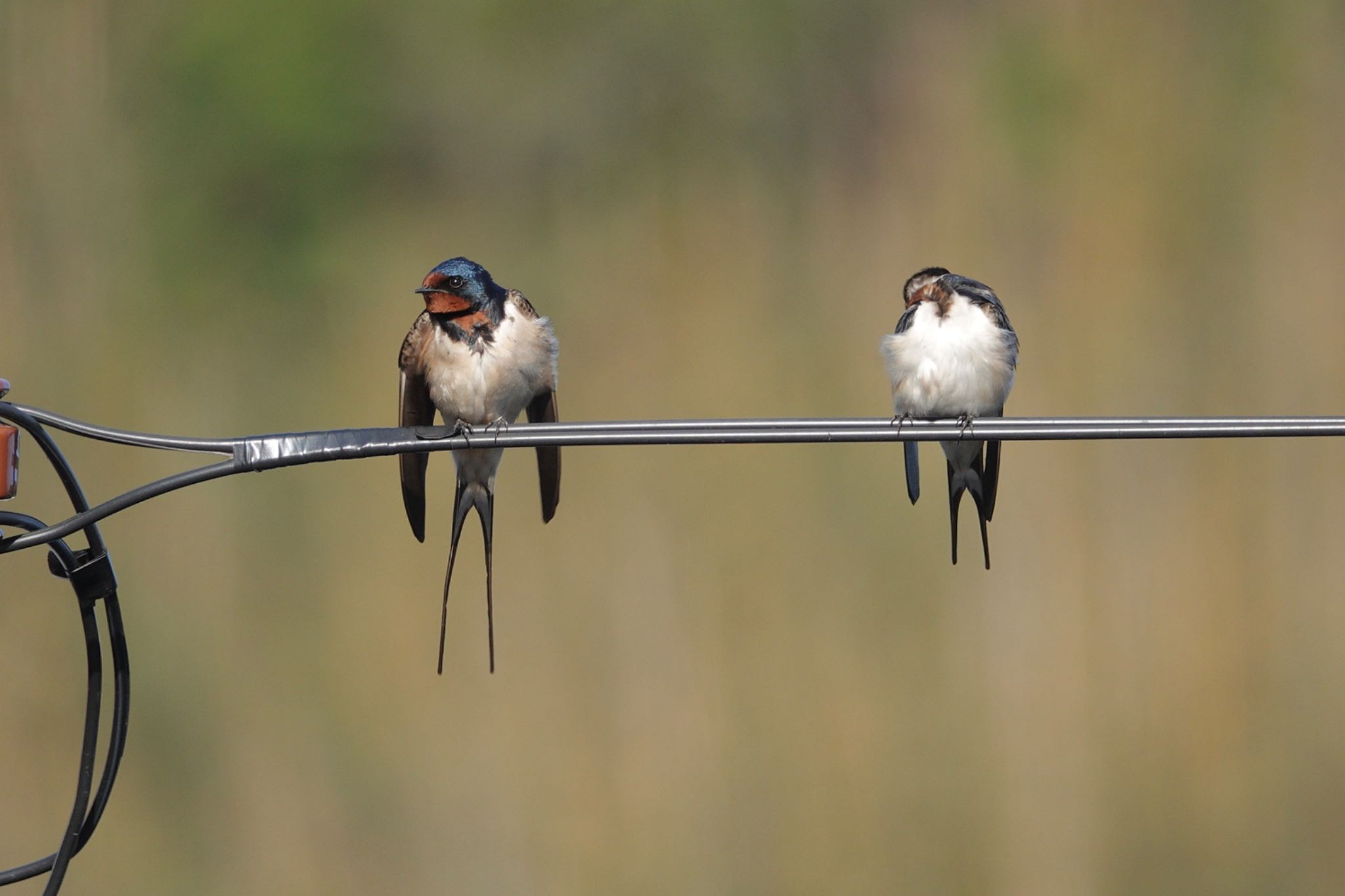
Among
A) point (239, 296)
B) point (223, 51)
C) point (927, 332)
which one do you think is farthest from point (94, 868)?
point (927, 332)

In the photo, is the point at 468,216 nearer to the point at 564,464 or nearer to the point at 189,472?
the point at 564,464

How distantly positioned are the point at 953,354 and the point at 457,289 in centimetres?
99

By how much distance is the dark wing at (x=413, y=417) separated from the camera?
7.94 ft

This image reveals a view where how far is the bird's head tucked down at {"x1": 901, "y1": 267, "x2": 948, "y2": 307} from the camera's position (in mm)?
2812

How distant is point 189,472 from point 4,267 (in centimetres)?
493

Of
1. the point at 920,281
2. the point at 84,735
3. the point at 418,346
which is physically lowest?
the point at 84,735

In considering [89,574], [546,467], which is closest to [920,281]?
[546,467]

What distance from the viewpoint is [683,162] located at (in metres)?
5.71

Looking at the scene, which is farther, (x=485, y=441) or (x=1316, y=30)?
(x=1316, y=30)

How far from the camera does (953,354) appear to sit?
Answer: 8.84ft

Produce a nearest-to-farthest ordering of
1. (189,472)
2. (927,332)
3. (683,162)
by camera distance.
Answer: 1. (189,472)
2. (927,332)
3. (683,162)

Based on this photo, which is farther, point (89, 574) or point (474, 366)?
point (474, 366)

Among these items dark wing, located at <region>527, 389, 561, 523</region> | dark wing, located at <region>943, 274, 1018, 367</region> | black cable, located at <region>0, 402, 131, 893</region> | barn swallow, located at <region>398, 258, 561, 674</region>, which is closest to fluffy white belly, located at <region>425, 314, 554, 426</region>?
barn swallow, located at <region>398, 258, 561, 674</region>

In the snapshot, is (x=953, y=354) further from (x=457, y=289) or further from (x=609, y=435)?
(x=609, y=435)
